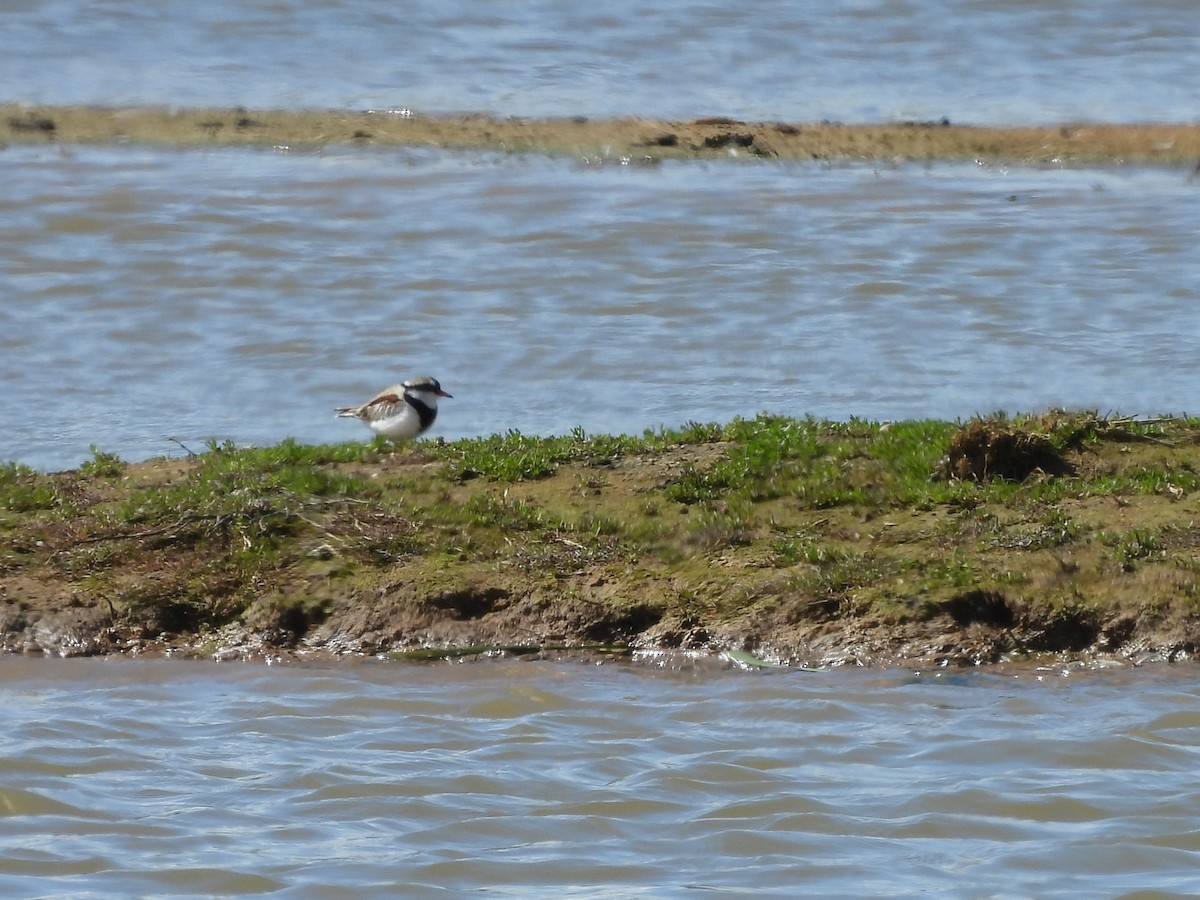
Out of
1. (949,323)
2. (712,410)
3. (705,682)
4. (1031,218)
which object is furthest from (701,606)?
(1031,218)

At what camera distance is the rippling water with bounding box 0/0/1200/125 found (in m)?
22.9

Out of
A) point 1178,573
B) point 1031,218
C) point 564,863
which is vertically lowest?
point 564,863

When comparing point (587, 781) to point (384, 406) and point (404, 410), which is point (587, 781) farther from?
point (384, 406)

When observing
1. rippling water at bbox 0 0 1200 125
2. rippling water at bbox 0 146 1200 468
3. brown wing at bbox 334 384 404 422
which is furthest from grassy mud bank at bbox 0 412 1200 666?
rippling water at bbox 0 0 1200 125

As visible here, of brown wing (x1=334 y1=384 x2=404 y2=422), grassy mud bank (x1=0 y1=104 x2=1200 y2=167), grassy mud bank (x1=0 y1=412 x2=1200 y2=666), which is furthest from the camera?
grassy mud bank (x1=0 y1=104 x2=1200 y2=167)

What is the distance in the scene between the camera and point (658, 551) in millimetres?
8664

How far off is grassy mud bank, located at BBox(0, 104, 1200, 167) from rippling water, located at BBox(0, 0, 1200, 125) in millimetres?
639

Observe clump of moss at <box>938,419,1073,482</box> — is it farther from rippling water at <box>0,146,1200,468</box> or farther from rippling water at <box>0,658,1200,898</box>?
rippling water at <box>0,146,1200,468</box>

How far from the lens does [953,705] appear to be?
7.63m

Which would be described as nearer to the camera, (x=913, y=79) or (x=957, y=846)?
(x=957, y=846)

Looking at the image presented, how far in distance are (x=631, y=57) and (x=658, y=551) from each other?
17.4 meters

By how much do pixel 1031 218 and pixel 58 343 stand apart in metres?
8.63

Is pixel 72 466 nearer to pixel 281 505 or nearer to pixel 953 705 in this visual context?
pixel 281 505

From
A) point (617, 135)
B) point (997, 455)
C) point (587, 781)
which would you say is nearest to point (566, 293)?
point (617, 135)
